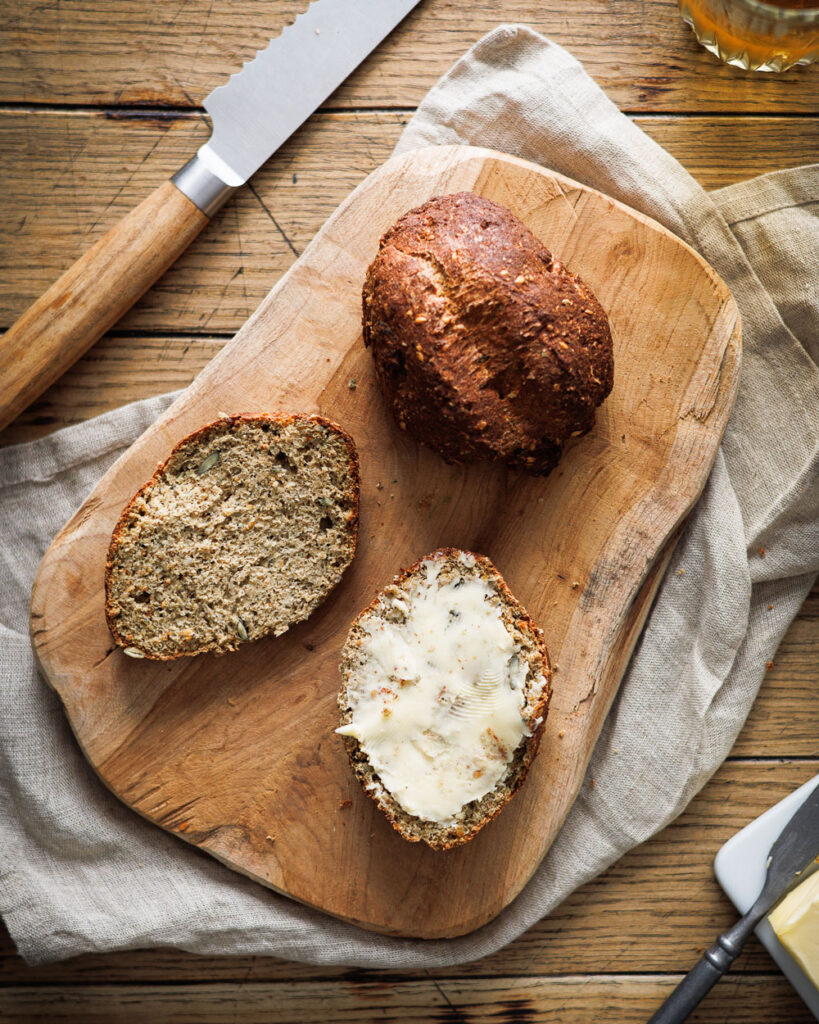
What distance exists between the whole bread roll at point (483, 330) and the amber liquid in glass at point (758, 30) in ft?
3.49

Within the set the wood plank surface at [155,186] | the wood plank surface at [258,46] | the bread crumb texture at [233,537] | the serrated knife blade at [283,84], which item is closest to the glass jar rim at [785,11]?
the wood plank surface at [258,46]

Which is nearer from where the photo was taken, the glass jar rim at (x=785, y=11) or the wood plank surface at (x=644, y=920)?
the glass jar rim at (x=785, y=11)

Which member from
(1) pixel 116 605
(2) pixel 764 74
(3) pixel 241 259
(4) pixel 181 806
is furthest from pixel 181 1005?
(2) pixel 764 74

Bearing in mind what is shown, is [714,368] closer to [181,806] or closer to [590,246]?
[590,246]

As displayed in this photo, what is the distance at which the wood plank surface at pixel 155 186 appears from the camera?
3.17m

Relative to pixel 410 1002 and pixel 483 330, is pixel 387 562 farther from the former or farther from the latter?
pixel 410 1002

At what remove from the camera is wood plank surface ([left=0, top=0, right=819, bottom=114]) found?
124 inches

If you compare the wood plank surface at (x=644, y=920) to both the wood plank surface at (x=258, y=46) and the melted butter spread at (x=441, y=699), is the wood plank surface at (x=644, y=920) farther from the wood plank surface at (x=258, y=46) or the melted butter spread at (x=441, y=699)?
the wood plank surface at (x=258, y=46)

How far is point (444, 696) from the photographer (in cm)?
275

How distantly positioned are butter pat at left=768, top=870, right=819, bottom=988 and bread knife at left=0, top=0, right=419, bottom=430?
131 inches

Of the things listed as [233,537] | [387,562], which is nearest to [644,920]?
[387,562]

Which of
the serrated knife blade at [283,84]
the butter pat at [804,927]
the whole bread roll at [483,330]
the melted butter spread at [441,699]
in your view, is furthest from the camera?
the serrated knife blade at [283,84]

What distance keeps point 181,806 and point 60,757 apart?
50 centimetres

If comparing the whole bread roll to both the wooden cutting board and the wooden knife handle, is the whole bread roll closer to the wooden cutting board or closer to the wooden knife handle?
the wooden cutting board
